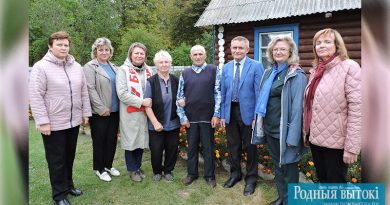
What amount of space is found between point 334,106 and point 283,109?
1.80 ft

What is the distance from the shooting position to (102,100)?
4.12 m

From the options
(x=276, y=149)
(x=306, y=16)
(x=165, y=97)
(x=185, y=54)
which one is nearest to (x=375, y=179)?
(x=276, y=149)

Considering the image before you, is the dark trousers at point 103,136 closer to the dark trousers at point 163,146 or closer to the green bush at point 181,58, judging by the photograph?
the dark trousers at point 163,146

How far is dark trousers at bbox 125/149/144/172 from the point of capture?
14.6 feet

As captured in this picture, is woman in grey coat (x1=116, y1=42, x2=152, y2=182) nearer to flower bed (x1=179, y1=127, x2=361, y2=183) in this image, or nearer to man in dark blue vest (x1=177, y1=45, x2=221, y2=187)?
man in dark blue vest (x1=177, y1=45, x2=221, y2=187)

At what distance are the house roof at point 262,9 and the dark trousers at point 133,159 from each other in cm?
517

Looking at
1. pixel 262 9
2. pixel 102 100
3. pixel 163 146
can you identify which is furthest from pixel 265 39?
pixel 102 100

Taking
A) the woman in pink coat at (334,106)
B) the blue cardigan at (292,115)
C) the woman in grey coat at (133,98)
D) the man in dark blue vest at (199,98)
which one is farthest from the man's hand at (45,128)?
the woman in pink coat at (334,106)

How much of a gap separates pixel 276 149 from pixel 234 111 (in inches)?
30.8

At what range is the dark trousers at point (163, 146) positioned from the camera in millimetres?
4309

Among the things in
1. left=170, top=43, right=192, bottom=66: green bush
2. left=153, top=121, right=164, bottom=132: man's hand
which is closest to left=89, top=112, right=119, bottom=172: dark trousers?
left=153, top=121, right=164, bottom=132: man's hand

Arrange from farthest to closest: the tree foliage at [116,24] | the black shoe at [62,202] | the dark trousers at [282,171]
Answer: the tree foliage at [116,24] → the black shoe at [62,202] → the dark trousers at [282,171]

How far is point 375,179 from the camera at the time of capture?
5.57 feet

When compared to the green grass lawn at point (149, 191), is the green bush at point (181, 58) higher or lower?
higher
